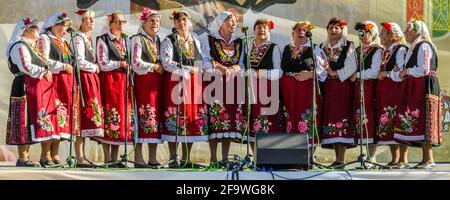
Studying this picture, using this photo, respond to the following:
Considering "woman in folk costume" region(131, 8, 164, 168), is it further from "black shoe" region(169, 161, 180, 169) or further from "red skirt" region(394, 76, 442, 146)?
"red skirt" region(394, 76, 442, 146)

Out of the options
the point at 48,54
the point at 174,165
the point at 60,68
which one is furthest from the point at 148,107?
the point at 48,54

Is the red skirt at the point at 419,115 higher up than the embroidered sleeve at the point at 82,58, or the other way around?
the embroidered sleeve at the point at 82,58

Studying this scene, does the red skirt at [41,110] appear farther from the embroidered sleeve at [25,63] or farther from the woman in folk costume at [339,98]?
the woman in folk costume at [339,98]

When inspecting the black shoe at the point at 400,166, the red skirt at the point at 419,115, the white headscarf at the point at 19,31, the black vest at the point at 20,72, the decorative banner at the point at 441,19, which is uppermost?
the decorative banner at the point at 441,19

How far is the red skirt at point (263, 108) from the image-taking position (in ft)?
27.6

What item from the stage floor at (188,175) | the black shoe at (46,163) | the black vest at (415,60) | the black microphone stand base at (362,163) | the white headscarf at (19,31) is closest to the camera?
the stage floor at (188,175)

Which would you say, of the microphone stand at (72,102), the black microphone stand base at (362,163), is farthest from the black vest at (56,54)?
the black microphone stand base at (362,163)

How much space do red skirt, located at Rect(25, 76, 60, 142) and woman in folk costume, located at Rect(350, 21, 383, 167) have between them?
257 cm

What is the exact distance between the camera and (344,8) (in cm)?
971

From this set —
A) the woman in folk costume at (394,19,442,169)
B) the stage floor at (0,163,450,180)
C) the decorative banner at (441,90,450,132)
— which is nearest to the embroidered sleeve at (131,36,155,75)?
the stage floor at (0,163,450,180)

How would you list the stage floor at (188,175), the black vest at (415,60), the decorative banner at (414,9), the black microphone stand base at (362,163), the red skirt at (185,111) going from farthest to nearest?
the decorative banner at (414,9) < the red skirt at (185,111) < the black vest at (415,60) < the black microphone stand base at (362,163) < the stage floor at (188,175)

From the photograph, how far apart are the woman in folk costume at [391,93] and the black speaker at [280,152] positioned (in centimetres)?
146
